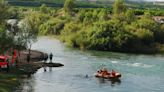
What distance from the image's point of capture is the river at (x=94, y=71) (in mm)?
76688

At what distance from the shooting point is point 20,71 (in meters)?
83.3

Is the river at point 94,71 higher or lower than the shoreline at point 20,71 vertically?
lower

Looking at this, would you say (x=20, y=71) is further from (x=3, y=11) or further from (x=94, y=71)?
(x=94, y=71)

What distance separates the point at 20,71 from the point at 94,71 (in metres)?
16.4

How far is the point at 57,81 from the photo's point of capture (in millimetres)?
80938

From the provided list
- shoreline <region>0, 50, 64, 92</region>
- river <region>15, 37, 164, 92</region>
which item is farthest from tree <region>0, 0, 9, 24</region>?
river <region>15, 37, 164, 92</region>

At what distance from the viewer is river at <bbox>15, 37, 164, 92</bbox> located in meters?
76.7

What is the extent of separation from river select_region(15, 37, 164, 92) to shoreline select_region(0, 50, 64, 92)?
1300 mm

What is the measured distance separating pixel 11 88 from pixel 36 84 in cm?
627

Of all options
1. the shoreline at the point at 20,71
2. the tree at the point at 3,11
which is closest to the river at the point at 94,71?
the shoreline at the point at 20,71

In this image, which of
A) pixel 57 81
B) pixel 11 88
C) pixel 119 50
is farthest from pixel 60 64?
pixel 119 50

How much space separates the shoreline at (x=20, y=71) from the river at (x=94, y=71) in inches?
51.2

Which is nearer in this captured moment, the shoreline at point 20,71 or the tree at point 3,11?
the shoreline at point 20,71

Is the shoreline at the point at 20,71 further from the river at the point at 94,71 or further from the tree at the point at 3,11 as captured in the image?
the tree at the point at 3,11
